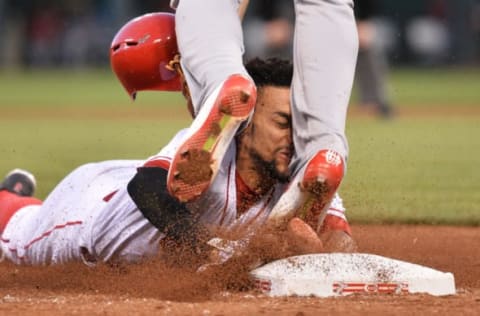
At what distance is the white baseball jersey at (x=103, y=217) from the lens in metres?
3.50

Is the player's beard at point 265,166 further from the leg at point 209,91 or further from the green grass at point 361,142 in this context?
the green grass at point 361,142

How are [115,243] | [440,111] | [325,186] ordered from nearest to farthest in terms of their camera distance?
[325,186] < [115,243] < [440,111]

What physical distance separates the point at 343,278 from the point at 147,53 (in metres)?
1.18

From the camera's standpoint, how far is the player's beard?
349 cm

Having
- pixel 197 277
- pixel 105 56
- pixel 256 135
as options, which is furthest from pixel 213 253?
pixel 105 56

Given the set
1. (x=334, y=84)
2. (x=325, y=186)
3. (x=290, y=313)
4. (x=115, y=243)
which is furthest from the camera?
(x=115, y=243)

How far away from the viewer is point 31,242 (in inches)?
161

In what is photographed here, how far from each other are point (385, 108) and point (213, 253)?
9.18 metres

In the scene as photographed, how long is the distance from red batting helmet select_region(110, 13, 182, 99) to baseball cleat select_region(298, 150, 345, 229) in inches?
35.8

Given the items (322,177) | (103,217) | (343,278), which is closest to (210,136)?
(322,177)

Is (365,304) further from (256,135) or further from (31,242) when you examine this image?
(31,242)

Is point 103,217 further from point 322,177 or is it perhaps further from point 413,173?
point 413,173

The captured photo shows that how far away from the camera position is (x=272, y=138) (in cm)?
351

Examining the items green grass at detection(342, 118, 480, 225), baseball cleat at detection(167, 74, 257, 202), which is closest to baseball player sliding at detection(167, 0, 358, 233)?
baseball cleat at detection(167, 74, 257, 202)
